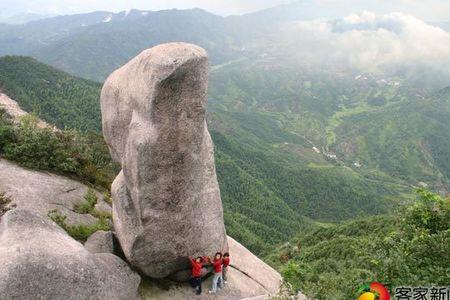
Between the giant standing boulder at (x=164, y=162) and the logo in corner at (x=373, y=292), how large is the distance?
28.9 feet

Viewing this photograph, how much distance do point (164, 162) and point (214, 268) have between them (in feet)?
19.8

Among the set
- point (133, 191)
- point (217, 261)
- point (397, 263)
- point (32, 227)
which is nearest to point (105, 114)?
point (133, 191)

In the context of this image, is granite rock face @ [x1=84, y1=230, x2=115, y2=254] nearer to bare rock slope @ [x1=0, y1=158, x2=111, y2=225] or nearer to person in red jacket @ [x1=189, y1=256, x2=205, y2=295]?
bare rock slope @ [x1=0, y1=158, x2=111, y2=225]

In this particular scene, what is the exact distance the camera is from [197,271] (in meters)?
19.7

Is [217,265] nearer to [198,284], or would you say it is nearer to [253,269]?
[198,284]

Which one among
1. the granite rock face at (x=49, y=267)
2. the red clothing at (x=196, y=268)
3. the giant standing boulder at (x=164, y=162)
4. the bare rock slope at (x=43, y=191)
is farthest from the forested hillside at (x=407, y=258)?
the bare rock slope at (x=43, y=191)

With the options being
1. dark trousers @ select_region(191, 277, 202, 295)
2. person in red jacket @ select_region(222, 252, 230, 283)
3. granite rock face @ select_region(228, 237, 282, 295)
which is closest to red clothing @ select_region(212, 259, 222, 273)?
person in red jacket @ select_region(222, 252, 230, 283)

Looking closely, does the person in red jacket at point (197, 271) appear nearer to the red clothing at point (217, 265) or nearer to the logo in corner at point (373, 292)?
the red clothing at point (217, 265)

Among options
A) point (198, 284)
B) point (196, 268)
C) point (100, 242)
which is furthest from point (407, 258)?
point (100, 242)

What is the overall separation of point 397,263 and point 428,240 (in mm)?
1508

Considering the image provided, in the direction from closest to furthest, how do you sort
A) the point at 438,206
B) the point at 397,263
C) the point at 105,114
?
the point at 397,263, the point at 438,206, the point at 105,114

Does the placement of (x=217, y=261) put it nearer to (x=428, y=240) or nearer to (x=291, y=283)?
(x=291, y=283)

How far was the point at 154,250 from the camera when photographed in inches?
755

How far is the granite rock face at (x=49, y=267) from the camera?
47.3 ft
